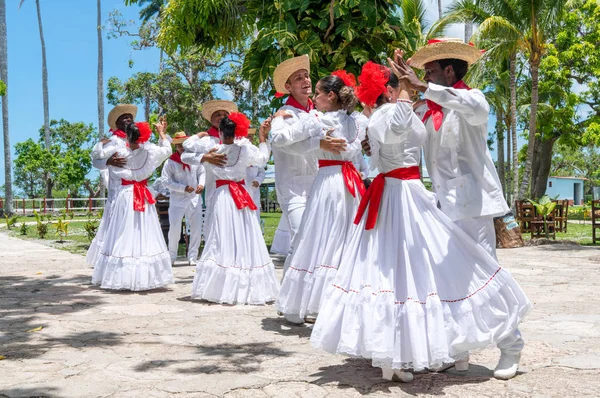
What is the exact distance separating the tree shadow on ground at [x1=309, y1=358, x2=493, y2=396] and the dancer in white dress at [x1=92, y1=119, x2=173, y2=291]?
13.3 feet

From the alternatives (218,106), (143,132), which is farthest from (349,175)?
(143,132)

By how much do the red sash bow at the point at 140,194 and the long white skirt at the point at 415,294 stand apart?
182 inches

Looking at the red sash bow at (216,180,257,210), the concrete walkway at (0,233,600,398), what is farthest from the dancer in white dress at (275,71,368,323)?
the red sash bow at (216,180,257,210)

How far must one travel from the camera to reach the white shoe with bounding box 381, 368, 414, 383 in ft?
12.8

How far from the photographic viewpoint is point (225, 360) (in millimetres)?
4543

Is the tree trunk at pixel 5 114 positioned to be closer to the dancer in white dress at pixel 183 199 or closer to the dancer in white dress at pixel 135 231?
the dancer in white dress at pixel 183 199

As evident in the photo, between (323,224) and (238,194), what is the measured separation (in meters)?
1.92

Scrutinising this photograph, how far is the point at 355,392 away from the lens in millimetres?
3754

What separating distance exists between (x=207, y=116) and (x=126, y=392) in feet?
16.9

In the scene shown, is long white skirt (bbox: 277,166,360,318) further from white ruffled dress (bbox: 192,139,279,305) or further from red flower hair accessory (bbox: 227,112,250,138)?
red flower hair accessory (bbox: 227,112,250,138)

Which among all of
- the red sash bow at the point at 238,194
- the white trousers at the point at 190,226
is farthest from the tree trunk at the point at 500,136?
the red sash bow at the point at 238,194

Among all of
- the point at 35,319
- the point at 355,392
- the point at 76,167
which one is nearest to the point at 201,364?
the point at 355,392

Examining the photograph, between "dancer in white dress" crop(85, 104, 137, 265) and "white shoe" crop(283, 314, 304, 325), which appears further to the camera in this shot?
"dancer in white dress" crop(85, 104, 137, 265)

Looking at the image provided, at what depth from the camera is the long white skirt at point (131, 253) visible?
779 cm
